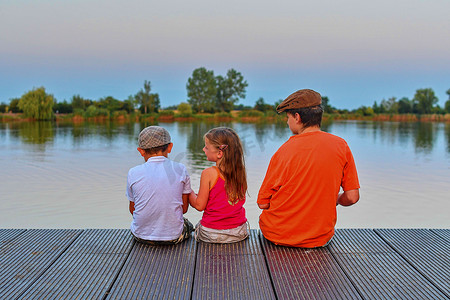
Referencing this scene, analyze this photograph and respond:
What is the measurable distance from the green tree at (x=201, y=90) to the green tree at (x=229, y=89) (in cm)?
179

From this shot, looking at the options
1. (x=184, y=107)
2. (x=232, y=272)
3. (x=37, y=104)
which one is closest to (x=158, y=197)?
(x=232, y=272)

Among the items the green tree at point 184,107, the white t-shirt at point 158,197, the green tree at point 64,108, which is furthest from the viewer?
the green tree at point 184,107

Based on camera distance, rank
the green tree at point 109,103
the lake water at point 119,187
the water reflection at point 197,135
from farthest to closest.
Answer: the green tree at point 109,103
the water reflection at point 197,135
the lake water at point 119,187

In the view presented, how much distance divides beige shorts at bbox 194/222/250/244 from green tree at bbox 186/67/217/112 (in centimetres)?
4838

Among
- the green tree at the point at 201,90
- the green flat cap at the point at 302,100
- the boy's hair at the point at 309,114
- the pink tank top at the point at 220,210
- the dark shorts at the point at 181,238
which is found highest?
the green tree at the point at 201,90

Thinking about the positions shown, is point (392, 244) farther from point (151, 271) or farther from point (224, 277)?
point (151, 271)

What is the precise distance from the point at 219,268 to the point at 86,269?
753mm

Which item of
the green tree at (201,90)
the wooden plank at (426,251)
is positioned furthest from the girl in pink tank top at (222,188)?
the green tree at (201,90)

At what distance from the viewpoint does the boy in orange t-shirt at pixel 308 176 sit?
2.18 metres

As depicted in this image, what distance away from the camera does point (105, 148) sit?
38.8 feet

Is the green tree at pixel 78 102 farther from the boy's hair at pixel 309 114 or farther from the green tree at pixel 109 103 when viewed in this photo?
the boy's hair at pixel 309 114

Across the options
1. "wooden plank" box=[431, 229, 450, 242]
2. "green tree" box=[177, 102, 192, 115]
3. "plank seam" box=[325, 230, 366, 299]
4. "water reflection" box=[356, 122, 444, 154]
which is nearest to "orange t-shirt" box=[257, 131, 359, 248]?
"plank seam" box=[325, 230, 366, 299]

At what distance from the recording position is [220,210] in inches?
95.1

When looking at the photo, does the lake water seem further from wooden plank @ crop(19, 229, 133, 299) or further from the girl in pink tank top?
wooden plank @ crop(19, 229, 133, 299)
